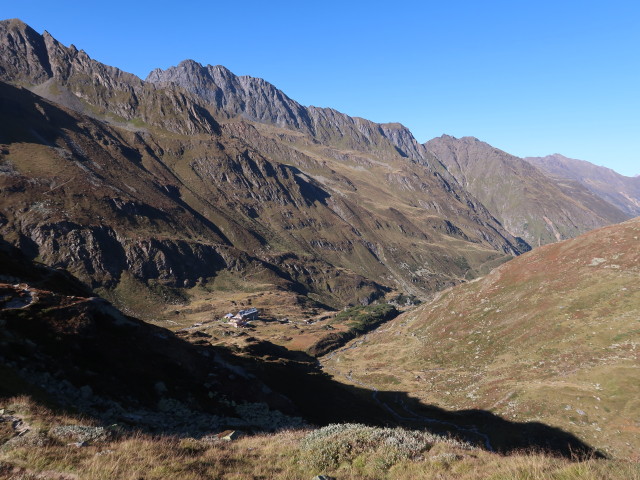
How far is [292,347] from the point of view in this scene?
142m

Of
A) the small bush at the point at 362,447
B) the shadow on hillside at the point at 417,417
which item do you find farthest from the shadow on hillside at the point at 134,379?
the small bush at the point at 362,447

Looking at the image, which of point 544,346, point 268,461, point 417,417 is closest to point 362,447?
point 268,461

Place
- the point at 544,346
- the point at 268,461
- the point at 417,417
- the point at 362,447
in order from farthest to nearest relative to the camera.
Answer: the point at 544,346 < the point at 417,417 < the point at 362,447 < the point at 268,461

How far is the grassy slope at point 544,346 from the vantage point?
155 feet

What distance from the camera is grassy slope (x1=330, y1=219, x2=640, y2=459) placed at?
47094mm

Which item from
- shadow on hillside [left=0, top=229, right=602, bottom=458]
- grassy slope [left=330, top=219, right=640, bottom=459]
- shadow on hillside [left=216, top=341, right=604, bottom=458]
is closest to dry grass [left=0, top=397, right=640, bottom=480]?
shadow on hillside [left=0, top=229, right=602, bottom=458]

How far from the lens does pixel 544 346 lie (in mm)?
64750

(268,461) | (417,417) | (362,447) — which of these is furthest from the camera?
(417,417)

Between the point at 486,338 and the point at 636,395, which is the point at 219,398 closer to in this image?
the point at 636,395

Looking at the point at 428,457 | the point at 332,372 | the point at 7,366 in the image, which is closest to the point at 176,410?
the point at 7,366

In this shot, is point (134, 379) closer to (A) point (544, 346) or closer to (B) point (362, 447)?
(B) point (362, 447)

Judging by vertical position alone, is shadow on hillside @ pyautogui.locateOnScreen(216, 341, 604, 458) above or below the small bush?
below

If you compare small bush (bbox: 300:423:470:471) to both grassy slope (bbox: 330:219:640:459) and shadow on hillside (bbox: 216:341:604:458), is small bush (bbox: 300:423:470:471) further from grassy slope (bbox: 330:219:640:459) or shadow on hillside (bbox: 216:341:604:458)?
grassy slope (bbox: 330:219:640:459)

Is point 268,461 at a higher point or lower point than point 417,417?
higher
